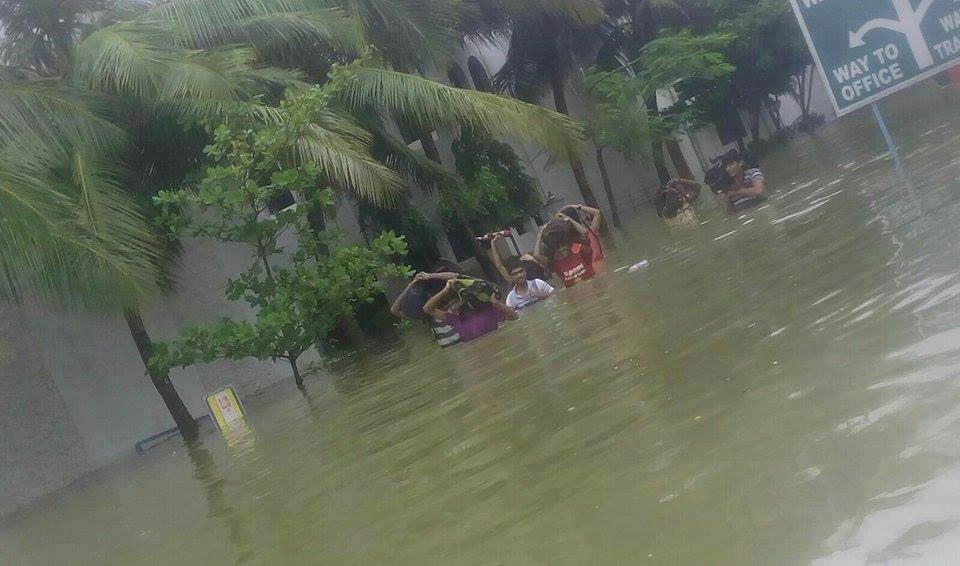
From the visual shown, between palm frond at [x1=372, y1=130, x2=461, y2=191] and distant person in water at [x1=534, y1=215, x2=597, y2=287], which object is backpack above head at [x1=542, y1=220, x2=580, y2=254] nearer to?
distant person in water at [x1=534, y1=215, x2=597, y2=287]

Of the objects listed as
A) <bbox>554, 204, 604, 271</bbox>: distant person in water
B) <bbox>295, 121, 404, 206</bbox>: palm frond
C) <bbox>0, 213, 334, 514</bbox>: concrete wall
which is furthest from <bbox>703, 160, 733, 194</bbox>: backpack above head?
<bbox>0, 213, 334, 514</bbox>: concrete wall

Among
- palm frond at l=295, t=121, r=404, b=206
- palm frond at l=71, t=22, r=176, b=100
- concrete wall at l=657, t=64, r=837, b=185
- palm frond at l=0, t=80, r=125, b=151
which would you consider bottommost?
concrete wall at l=657, t=64, r=837, b=185

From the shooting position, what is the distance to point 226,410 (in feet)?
38.1

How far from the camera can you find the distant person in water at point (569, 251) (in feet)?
42.9

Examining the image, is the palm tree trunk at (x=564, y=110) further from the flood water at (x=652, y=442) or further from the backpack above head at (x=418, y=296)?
the flood water at (x=652, y=442)

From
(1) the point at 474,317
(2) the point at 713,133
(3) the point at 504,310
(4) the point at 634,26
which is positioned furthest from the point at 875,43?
(2) the point at 713,133

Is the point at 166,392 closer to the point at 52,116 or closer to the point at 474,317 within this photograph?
the point at 52,116

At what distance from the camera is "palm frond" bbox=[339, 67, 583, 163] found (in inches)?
610

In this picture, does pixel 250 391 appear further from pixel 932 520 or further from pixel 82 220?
pixel 932 520

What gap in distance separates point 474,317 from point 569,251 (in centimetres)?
197

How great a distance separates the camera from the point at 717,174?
16.4 metres

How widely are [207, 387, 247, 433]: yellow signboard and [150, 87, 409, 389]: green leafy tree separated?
3.30ft

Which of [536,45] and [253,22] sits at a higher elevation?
[253,22]

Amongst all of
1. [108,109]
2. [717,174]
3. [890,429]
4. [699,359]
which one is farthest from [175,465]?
[717,174]
